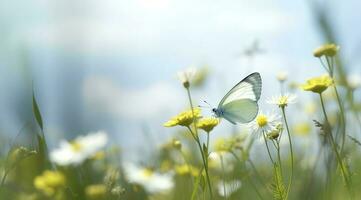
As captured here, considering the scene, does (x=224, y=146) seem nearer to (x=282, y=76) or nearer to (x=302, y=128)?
(x=282, y=76)

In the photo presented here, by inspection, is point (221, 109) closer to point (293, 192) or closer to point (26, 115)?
point (293, 192)

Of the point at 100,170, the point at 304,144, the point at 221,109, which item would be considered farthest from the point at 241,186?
the point at 304,144

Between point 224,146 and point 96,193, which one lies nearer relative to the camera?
point 96,193

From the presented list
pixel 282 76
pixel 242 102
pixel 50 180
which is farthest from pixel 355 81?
pixel 50 180

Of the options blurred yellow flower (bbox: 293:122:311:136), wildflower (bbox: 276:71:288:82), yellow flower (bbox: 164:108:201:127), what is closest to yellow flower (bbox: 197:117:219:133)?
yellow flower (bbox: 164:108:201:127)

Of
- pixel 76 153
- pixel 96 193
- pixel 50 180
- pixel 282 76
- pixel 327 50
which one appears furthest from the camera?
pixel 282 76

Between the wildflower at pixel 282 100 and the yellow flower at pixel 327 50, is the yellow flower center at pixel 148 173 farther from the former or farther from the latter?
the yellow flower at pixel 327 50

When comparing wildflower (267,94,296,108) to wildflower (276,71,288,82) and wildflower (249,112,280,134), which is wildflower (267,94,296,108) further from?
wildflower (276,71,288,82)
